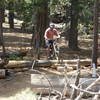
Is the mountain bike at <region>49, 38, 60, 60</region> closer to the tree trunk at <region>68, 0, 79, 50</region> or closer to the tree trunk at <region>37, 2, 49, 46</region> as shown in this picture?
the tree trunk at <region>37, 2, 49, 46</region>

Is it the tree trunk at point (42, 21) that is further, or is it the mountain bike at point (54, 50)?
the tree trunk at point (42, 21)

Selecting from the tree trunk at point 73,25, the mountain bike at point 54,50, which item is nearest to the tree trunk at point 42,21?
the tree trunk at point 73,25

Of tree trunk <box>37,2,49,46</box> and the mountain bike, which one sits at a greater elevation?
tree trunk <box>37,2,49,46</box>

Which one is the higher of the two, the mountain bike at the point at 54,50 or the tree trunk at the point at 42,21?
the tree trunk at the point at 42,21

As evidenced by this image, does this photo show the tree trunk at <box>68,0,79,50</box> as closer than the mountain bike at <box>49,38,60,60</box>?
No

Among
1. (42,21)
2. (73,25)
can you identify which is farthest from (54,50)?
(73,25)

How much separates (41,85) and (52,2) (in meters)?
10.2

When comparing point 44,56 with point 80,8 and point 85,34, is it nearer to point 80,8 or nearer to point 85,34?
point 80,8

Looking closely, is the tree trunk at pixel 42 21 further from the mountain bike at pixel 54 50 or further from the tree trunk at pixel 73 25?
the mountain bike at pixel 54 50

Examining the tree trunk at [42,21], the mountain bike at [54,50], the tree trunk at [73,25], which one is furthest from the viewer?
the tree trunk at [73,25]

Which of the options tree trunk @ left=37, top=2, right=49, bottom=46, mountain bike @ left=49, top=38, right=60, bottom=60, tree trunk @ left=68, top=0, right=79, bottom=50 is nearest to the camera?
mountain bike @ left=49, top=38, right=60, bottom=60

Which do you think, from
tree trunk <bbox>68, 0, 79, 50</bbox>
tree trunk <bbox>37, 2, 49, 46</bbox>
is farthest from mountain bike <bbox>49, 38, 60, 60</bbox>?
tree trunk <bbox>68, 0, 79, 50</bbox>

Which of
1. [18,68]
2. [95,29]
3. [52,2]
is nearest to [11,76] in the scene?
[18,68]

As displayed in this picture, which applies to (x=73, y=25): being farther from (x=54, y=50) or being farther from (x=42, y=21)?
(x=54, y=50)
